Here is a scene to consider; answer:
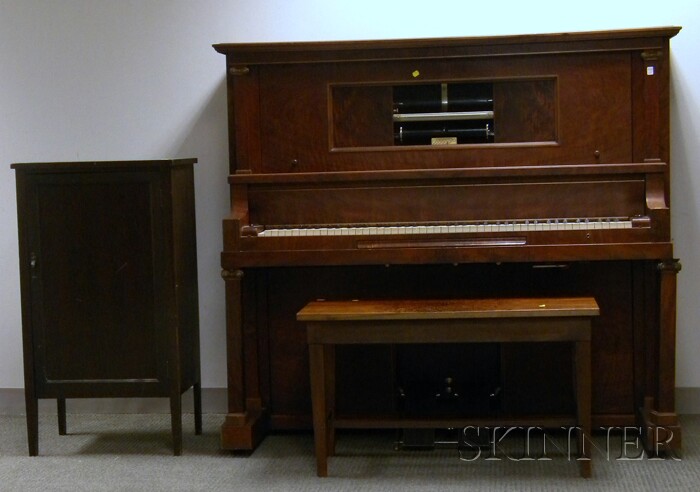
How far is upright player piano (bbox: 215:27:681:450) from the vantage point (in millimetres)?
3705

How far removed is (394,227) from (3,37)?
79.9 inches

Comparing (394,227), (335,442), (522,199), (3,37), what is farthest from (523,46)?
(3,37)

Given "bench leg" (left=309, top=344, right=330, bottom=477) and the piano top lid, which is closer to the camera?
"bench leg" (left=309, top=344, right=330, bottom=477)

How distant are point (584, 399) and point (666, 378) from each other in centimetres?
44

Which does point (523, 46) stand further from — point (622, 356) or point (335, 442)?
point (335, 442)

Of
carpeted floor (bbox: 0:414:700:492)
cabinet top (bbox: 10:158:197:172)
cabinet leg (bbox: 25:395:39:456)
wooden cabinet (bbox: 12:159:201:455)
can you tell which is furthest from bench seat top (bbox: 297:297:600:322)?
cabinet leg (bbox: 25:395:39:456)

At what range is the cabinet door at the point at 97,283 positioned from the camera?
3898mm

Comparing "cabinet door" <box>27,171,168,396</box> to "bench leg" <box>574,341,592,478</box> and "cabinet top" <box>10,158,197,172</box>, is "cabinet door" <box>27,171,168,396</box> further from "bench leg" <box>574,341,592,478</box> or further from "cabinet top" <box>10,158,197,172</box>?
"bench leg" <box>574,341,592,478</box>

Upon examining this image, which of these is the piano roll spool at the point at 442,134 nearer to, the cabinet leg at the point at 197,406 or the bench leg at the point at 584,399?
the bench leg at the point at 584,399

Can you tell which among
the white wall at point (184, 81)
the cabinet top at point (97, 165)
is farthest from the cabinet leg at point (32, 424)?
the cabinet top at point (97, 165)

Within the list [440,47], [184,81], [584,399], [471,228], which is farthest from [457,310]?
[184,81]

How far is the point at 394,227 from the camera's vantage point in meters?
3.74

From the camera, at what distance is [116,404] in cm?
458

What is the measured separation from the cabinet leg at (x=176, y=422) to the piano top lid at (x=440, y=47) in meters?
1.30
